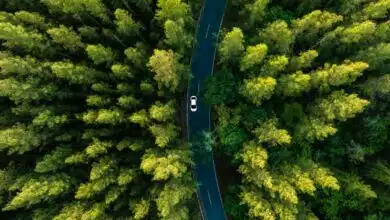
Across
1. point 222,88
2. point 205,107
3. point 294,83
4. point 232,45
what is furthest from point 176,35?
point 294,83

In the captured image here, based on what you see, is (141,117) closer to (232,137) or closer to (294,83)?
(232,137)

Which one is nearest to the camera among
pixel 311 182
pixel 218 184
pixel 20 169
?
pixel 311 182

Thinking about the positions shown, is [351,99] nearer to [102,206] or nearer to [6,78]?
[102,206]

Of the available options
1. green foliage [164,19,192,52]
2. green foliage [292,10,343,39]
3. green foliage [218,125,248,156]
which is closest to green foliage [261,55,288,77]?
green foliage [292,10,343,39]

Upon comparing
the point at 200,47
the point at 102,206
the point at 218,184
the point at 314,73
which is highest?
the point at 200,47

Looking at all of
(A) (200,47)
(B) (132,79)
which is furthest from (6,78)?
(A) (200,47)

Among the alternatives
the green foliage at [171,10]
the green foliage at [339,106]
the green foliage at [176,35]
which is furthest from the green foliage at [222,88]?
the green foliage at [339,106]
